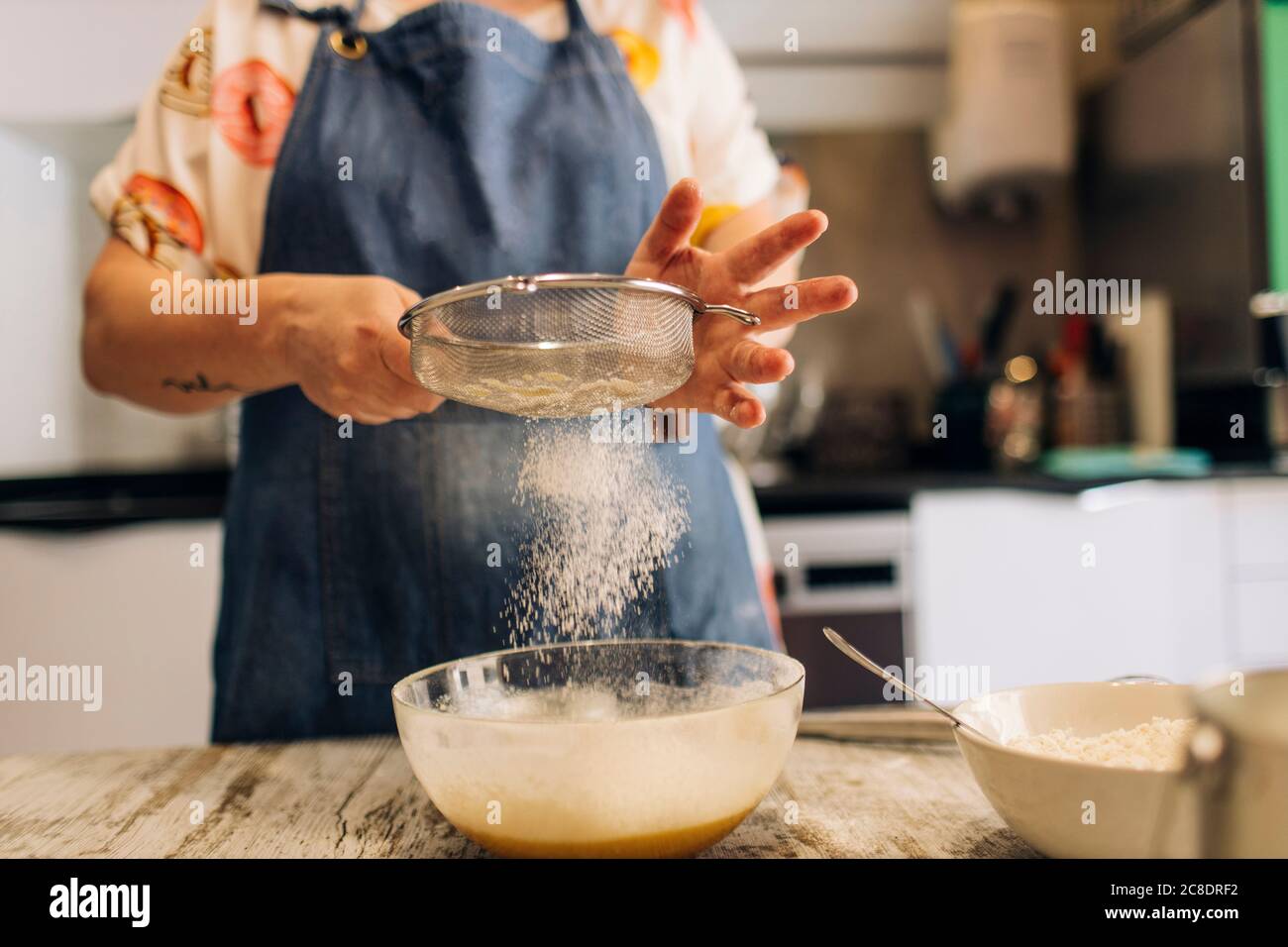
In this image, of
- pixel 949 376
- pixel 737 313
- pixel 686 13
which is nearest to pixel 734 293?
pixel 737 313

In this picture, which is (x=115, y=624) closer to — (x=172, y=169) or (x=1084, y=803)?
(x=172, y=169)

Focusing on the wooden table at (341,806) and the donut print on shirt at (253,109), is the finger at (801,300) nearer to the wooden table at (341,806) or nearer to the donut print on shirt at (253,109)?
the wooden table at (341,806)

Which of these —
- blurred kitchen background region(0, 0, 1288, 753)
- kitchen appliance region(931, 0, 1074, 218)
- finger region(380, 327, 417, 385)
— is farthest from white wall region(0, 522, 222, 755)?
kitchen appliance region(931, 0, 1074, 218)

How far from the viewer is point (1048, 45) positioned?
254 centimetres

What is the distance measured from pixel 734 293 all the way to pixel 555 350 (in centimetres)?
15

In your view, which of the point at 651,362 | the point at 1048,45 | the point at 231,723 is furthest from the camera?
the point at 1048,45

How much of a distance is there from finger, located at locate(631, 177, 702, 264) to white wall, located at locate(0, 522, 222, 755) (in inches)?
56.0

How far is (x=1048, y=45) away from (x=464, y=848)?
2.63m

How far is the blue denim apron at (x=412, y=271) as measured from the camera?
1021mm

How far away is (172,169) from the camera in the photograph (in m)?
1.00

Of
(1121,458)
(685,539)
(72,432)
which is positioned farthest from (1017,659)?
(72,432)

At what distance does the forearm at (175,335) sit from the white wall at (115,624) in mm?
949

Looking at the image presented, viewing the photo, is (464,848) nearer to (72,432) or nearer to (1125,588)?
(1125,588)
